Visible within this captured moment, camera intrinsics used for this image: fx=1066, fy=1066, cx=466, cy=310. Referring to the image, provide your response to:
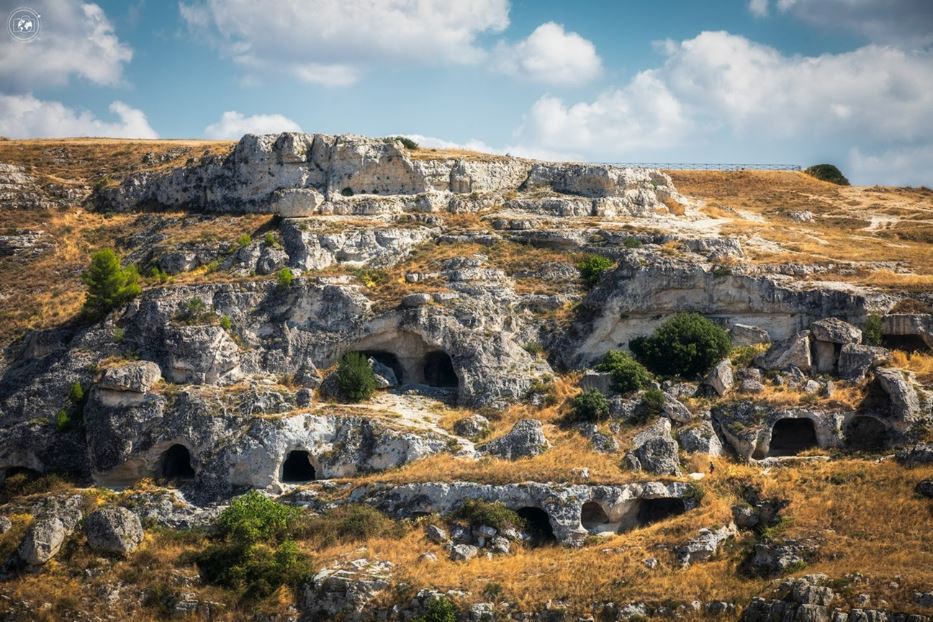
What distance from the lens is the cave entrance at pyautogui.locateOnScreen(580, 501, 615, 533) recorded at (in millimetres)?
38344

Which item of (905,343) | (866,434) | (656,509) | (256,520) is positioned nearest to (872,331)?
(905,343)

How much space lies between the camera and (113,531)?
37469 millimetres

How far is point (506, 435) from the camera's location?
136ft

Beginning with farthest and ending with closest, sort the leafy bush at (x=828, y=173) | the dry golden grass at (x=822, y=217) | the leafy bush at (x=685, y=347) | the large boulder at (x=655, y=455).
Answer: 1. the leafy bush at (x=828, y=173)
2. the dry golden grass at (x=822, y=217)
3. the leafy bush at (x=685, y=347)
4. the large boulder at (x=655, y=455)

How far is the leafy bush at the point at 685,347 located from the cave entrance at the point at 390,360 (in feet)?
34.7

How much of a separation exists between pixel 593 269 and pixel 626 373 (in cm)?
855

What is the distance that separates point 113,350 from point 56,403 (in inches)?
125

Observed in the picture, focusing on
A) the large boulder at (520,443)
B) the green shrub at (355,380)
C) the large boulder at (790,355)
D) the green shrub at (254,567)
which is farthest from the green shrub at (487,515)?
the large boulder at (790,355)

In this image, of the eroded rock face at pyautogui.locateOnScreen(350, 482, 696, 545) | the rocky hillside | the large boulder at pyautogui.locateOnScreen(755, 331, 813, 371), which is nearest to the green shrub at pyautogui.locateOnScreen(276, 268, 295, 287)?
the rocky hillside

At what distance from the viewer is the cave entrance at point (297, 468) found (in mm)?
43281

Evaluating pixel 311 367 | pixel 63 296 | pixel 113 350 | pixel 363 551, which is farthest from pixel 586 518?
pixel 63 296

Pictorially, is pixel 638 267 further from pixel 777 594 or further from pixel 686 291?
pixel 777 594

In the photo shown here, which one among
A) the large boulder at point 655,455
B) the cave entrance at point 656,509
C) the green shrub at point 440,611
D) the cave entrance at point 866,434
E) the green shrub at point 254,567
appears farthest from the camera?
the cave entrance at point 866,434

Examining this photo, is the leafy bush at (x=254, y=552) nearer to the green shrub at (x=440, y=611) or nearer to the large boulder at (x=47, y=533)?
the green shrub at (x=440, y=611)
